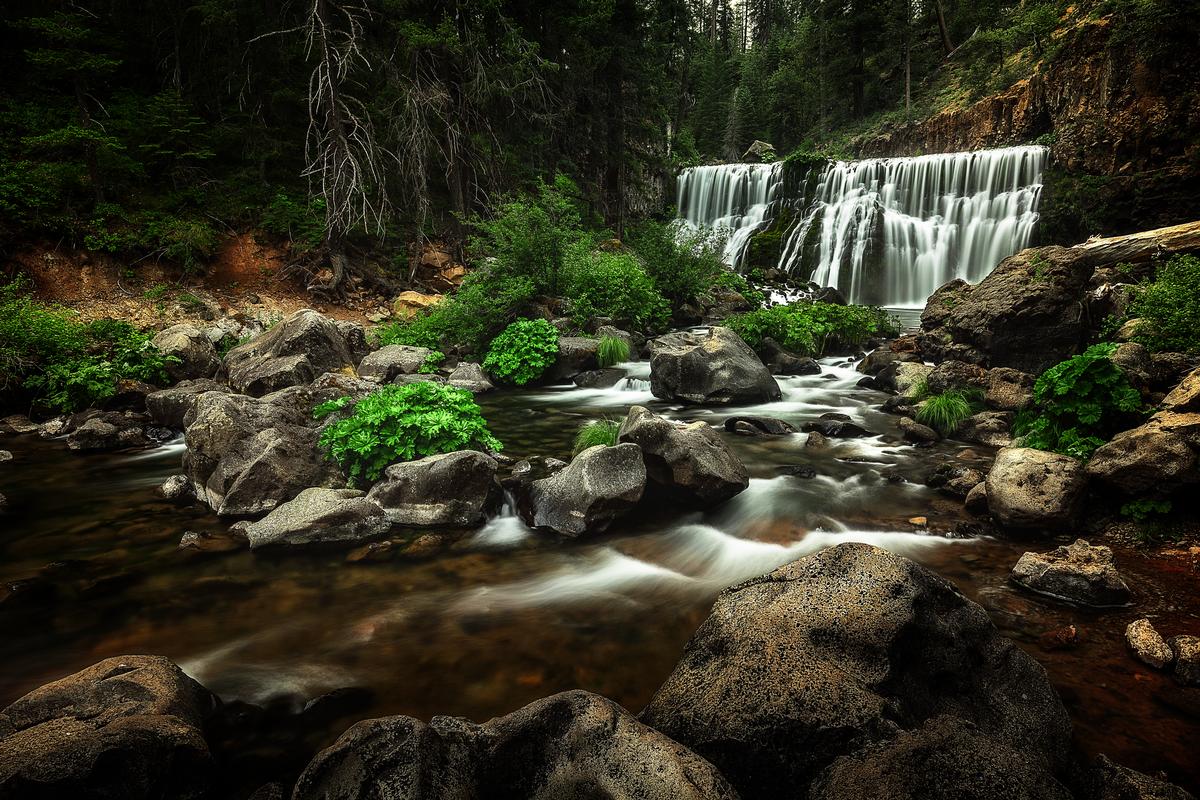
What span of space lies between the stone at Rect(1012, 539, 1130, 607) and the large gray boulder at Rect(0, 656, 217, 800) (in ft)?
17.5

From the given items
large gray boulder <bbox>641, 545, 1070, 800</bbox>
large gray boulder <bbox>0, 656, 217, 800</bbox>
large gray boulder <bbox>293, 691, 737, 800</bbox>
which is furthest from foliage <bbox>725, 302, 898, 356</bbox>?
large gray boulder <bbox>0, 656, 217, 800</bbox>

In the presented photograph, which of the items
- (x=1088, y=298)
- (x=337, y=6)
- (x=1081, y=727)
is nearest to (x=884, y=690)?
Answer: (x=1081, y=727)

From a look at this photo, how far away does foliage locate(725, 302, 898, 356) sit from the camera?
43.2ft

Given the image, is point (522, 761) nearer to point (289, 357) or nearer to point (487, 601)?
point (487, 601)

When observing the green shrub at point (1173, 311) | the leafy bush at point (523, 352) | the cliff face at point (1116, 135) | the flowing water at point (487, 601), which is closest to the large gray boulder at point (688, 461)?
the flowing water at point (487, 601)

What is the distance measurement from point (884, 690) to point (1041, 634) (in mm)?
2053

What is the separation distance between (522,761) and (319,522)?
3626mm

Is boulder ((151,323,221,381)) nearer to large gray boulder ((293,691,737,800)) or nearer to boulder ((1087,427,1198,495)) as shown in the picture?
large gray boulder ((293,691,737,800))

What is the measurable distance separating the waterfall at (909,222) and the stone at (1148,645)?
1884 centimetres

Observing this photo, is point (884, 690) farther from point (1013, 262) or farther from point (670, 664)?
point (1013, 262)

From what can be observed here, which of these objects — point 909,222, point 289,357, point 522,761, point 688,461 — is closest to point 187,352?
point 289,357

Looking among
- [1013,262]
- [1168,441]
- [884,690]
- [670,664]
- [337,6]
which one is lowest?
[670,664]

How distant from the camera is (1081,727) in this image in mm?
2898

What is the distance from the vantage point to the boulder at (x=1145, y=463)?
4.44 meters
